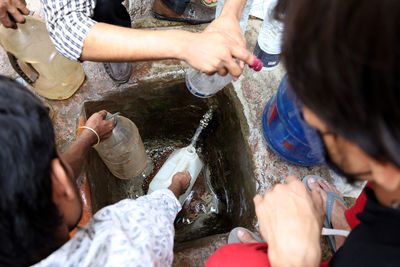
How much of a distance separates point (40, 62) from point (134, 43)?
727mm

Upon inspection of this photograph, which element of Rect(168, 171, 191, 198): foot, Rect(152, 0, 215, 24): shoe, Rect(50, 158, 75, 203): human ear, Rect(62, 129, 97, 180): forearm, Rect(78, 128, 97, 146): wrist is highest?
Rect(152, 0, 215, 24): shoe

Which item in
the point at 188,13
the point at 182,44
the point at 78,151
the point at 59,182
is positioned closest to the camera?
the point at 59,182

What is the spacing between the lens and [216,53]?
2.86ft

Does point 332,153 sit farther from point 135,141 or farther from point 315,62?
point 135,141

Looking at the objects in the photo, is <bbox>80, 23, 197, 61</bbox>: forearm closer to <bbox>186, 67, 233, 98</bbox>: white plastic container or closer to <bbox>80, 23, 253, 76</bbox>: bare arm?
<bbox>80, 23, 253, 76</bbox>: bare arm

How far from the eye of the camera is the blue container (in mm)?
1198

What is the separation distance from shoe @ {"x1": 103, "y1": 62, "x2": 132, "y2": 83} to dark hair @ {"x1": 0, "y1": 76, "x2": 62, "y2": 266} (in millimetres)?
853

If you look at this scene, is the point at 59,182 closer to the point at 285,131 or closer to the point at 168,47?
the point at 168,47

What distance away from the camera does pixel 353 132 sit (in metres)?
Result: 0.46

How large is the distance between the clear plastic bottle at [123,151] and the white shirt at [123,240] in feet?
1.98

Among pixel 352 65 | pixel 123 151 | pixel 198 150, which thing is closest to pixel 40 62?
pixel 123 151

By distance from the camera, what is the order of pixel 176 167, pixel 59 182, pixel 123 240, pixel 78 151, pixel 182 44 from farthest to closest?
pixel 176 167
pixel 78 151
pixel 182 44
pixel 123 240
pixel 59 182

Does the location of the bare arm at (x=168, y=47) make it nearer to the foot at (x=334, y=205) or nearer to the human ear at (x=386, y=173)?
the human ear at (x=386, y=173)

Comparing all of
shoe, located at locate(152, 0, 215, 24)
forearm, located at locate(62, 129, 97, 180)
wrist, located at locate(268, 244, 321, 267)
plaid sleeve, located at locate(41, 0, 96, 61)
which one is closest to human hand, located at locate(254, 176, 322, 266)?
wrist, located at locate(268, 244, 321, 267)
